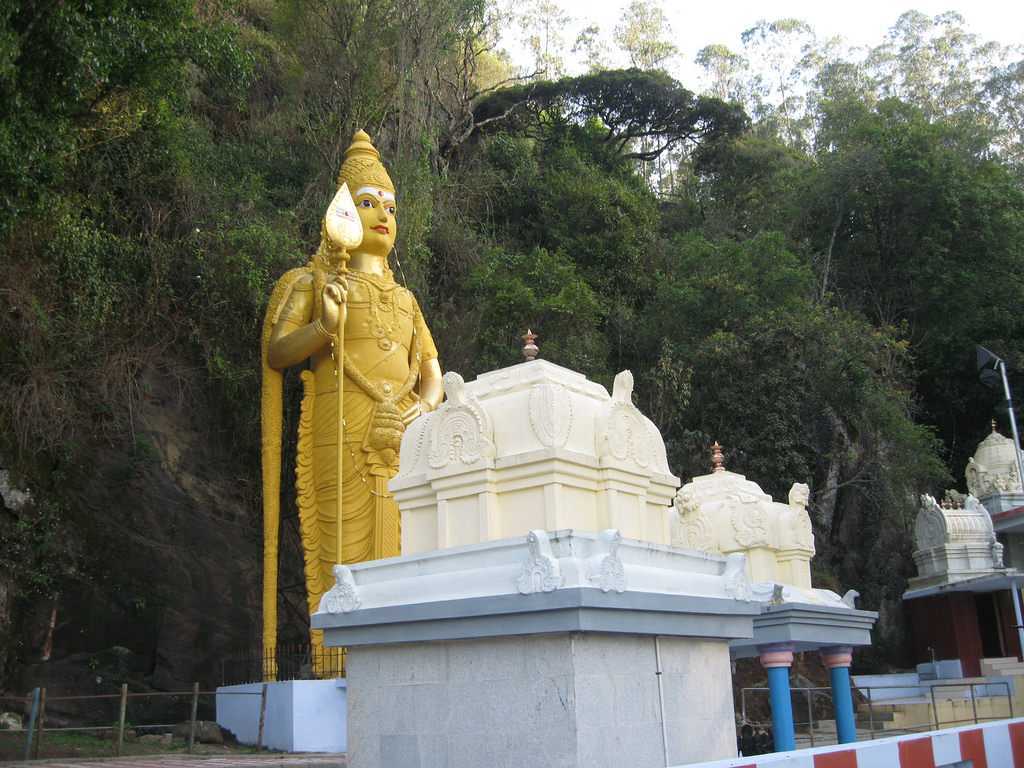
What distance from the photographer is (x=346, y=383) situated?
44.1 ft

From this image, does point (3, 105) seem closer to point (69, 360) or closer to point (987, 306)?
point (69, 360)

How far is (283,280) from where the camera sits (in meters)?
13.7

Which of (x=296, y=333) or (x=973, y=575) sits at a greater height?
(x=296, y=333)

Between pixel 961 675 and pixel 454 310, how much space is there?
13365mm

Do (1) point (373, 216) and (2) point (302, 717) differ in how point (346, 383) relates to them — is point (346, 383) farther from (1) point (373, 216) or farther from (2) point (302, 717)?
(2) point (302, 717)

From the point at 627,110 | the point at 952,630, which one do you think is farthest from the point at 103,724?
the point at 627,110

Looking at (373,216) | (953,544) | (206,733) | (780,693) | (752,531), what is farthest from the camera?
(953,544)

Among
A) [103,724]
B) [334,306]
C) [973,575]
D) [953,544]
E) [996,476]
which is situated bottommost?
[103,724]

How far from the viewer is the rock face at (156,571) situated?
1317 cm

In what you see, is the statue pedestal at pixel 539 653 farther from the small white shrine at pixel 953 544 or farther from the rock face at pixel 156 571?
the small white shrine at pixel 953 544

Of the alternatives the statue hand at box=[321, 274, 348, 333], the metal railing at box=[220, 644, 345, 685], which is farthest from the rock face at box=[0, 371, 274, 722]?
the statue hand at box=[321, 274, 348, 333]

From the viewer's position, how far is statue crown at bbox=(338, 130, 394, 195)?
1409cm

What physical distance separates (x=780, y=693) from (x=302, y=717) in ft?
16.0

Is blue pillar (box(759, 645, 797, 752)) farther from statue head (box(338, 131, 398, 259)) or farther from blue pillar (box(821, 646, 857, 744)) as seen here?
statue head (box(338, 131, 398, 259))
